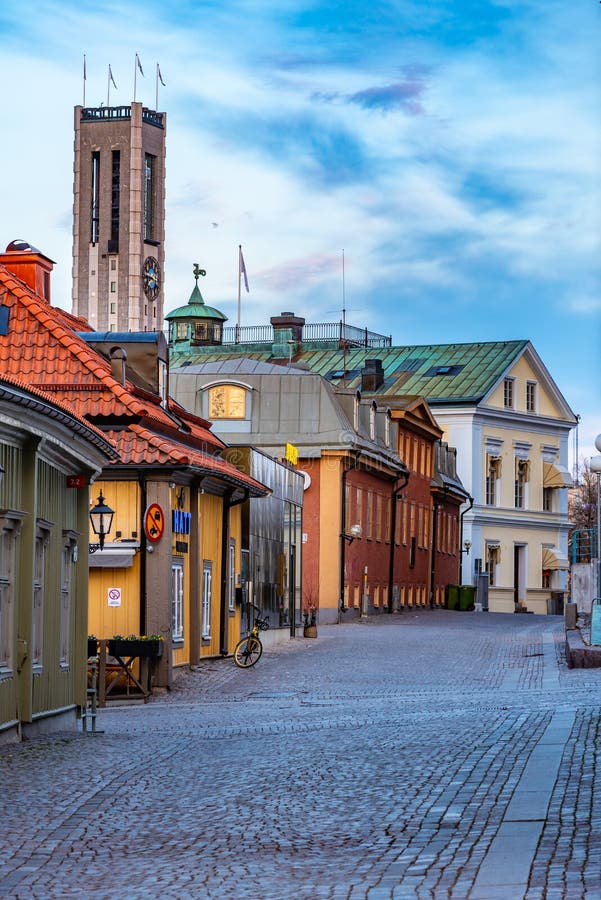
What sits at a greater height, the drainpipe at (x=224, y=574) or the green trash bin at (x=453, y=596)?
the drainpipe at (x=224, y=574)

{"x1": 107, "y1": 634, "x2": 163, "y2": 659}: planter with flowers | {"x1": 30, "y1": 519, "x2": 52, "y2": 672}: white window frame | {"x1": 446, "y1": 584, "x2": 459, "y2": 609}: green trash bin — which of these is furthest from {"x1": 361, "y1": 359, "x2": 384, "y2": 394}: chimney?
{"x1": 30, "y1": 519, "x2": 52, "y2": 672}: white window frame

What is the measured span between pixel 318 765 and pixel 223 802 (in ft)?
7.28

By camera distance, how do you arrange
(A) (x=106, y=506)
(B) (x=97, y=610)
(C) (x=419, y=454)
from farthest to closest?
1. (C) (x=419, y=454)
2. (B) (x=97, y=610)
3. (A) (x=106, y=506)

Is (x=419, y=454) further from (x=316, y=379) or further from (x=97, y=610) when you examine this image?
(x=97, y=610)

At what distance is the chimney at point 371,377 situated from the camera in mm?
76188

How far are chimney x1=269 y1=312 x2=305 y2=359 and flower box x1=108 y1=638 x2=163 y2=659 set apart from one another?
211 feet

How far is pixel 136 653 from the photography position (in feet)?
87.4

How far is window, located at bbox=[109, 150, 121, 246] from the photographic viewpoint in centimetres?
16138

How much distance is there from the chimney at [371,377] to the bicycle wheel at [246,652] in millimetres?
44092

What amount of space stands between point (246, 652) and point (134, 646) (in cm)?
572

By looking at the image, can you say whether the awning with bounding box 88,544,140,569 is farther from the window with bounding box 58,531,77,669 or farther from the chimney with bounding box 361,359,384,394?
the chimney with bounding box 361,359,384,394

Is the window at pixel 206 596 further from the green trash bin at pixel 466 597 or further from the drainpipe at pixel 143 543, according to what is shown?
the green trash bin at pixel 466 597

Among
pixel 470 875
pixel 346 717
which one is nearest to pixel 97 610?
pixel 346 717

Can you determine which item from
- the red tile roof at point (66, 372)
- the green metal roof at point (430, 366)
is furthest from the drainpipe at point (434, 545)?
the red tile roof at point (66, 372)
